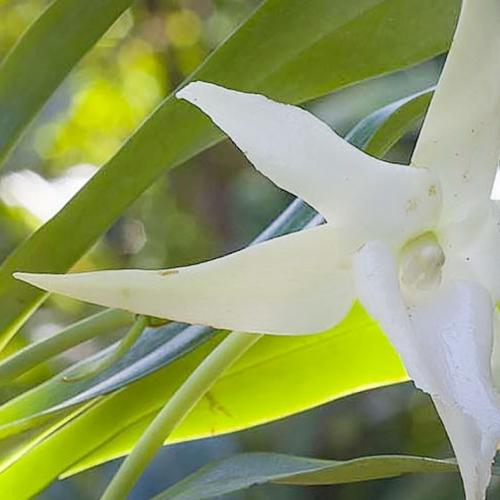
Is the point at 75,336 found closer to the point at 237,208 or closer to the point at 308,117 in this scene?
the point at 308,117

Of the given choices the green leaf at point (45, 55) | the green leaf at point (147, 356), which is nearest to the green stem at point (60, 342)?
the green leaf at point (147, 356)

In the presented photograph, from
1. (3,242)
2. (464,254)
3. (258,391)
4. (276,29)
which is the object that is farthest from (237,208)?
(464,254)

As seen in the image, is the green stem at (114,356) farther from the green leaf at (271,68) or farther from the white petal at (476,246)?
the white petal at (476,246)

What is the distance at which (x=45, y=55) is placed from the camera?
22.9 inches

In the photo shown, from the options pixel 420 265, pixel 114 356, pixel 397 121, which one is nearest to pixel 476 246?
pixel 420 265

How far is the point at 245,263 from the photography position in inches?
14.4

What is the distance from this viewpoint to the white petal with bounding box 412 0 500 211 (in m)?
0.39

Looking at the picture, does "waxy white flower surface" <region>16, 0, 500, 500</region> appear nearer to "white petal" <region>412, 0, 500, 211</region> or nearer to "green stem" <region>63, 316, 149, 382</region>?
"white petal" <region>412, 0, 500, 211</region>

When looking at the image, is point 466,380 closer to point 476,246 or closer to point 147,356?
point 476,246

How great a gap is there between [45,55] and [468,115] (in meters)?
0.27

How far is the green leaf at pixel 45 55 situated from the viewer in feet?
1.84

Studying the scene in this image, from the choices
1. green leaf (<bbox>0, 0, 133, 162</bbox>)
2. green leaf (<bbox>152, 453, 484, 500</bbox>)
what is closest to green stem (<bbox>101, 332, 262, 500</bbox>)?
green leaf (<bbox>152, 453, 484, 500</bbox>)

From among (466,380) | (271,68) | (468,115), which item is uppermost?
(271,68)

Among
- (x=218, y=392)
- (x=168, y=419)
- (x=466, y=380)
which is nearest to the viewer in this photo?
(x=466, y=380)
